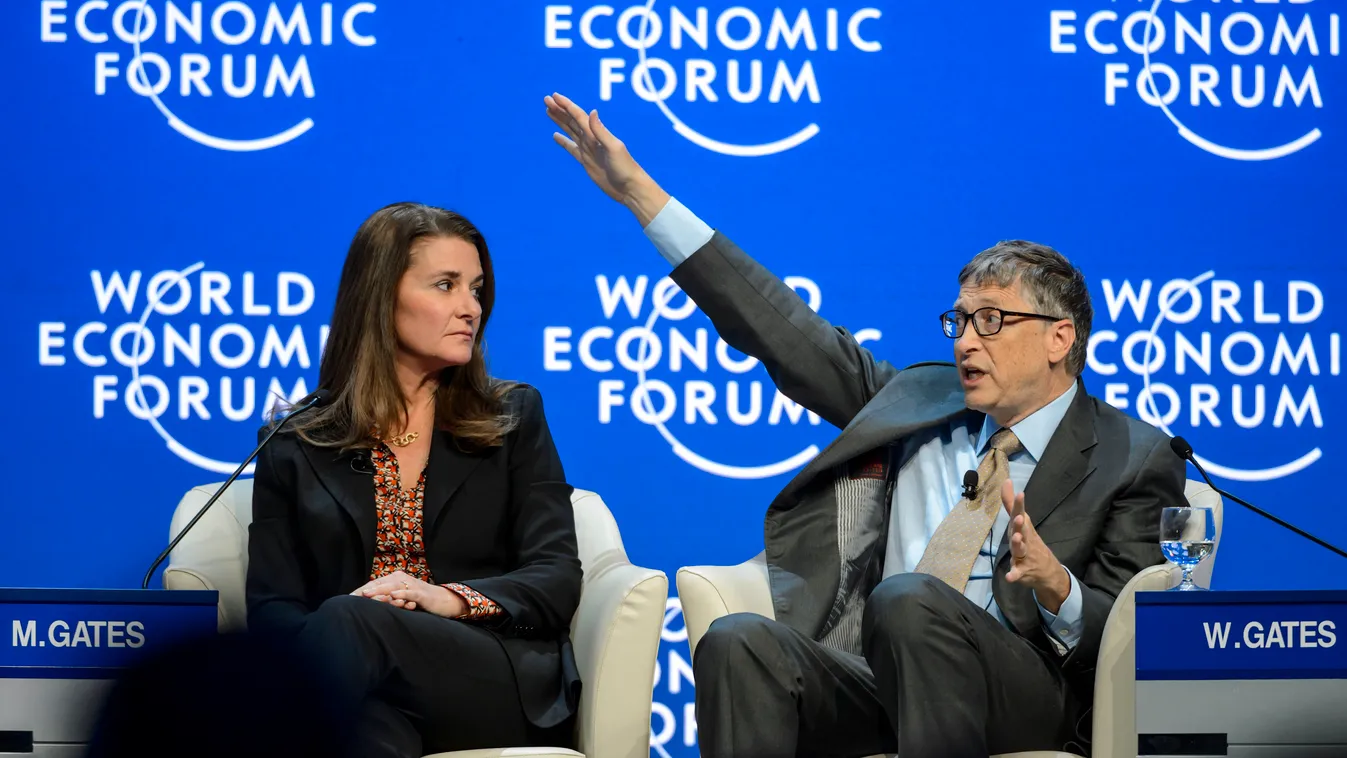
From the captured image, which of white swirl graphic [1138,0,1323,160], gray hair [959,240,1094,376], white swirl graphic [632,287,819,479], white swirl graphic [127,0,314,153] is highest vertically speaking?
white swirl graphic [1138,0,1323,160]

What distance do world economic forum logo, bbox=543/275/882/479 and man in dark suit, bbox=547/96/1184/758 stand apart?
0.76 metres

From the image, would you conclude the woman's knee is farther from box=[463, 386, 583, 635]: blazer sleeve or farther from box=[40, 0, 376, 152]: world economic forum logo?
box=[40, 0, 376, 152]: world economic forum logo

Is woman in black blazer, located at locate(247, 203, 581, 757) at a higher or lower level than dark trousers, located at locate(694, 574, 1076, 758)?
higher

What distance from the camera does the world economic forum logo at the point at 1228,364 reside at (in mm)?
4176

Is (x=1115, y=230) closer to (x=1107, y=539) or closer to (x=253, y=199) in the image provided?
(x=1107, y=539)

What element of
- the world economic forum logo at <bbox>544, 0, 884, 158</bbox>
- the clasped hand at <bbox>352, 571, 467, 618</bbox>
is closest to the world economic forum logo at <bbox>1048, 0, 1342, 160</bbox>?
the world economic forum logo at <bbox>544, 0, 884, 158</bbox>

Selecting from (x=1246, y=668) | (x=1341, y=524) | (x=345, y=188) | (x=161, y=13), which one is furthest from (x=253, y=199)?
(x=1341, y=524)

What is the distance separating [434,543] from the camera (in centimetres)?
306

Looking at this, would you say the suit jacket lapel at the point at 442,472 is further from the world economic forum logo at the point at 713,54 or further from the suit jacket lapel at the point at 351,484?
the world economic forum logo at the point at 713,54

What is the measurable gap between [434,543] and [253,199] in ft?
4.95

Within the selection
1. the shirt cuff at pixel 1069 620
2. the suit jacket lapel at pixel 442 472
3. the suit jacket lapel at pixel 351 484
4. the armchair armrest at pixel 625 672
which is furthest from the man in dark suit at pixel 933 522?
the suit jacket lapel at pixel 351 484

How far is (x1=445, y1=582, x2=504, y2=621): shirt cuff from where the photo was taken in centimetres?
288

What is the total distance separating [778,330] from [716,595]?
24.8 inches

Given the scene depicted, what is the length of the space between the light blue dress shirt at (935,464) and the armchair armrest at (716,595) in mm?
307
